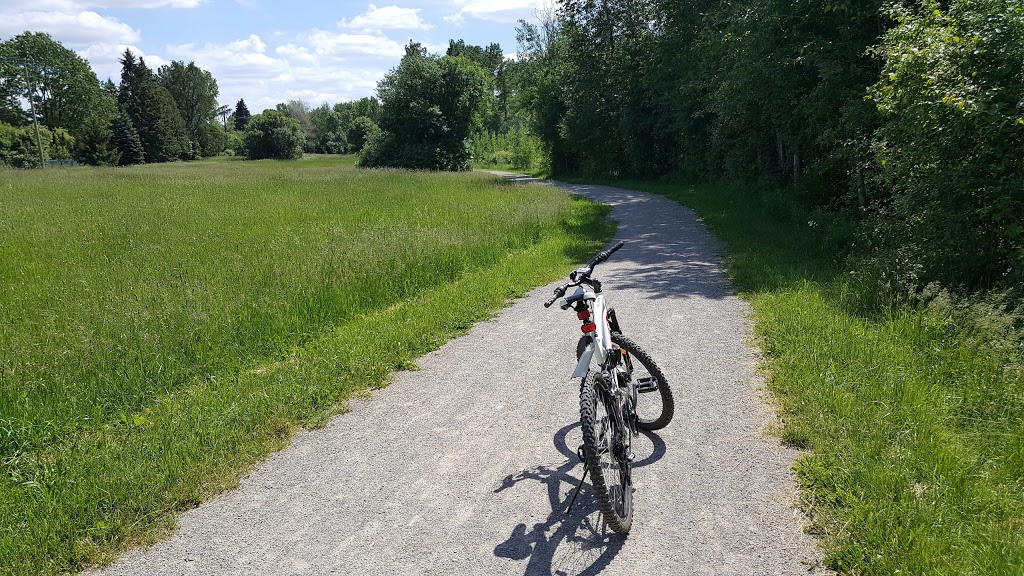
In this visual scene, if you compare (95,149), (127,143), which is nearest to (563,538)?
(95,149)

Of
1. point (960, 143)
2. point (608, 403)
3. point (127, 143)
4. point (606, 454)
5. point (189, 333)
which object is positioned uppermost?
point (127, 143)

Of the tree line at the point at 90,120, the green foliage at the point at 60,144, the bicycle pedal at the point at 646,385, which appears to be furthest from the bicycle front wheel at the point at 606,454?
the green foliage at the point at 60,144

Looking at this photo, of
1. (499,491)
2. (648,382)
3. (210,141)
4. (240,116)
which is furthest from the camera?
(240,116)

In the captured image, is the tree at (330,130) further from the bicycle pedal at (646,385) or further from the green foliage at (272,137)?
the bicycle pedal at (646,385)

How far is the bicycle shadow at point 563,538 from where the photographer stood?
3326 millimetres

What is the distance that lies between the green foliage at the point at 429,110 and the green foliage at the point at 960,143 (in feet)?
124

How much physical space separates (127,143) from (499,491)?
80739 millimetres

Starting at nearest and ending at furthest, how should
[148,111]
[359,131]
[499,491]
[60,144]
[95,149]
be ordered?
[499,491] < [60,144] < [95,149] < [148,111] < [359,131]

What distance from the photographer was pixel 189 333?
6.84 meters

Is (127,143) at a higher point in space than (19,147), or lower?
higher

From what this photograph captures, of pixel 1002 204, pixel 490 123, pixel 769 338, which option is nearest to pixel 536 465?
pixel 769 338

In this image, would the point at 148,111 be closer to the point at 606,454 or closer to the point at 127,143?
the point at 127,143

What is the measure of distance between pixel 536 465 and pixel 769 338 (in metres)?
3.56

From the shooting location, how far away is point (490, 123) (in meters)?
92.9
